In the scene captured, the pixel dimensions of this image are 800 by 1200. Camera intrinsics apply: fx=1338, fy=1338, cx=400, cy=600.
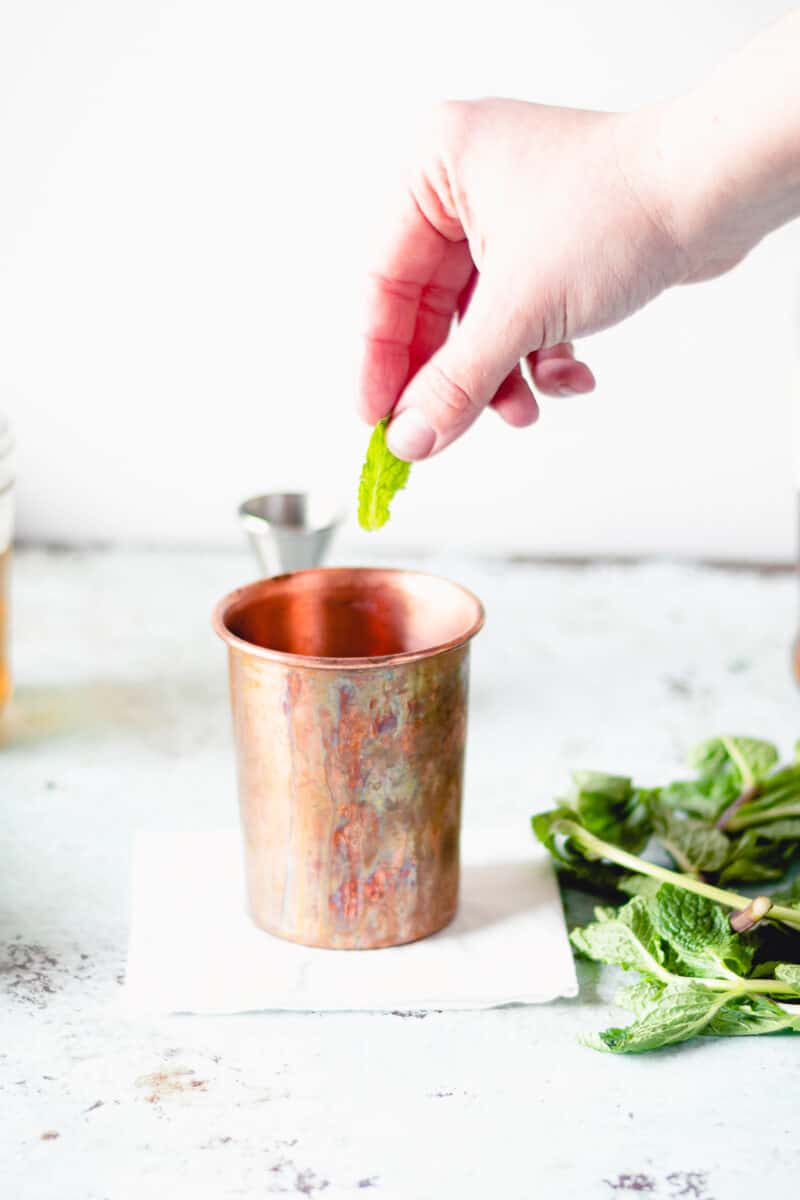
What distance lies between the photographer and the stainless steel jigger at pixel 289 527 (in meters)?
1.18

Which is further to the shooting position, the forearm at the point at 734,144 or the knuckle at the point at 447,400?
the knuckle at the point at 447,400

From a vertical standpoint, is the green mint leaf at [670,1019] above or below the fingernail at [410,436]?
below

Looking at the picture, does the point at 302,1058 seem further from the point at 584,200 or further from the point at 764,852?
the point at 584,200

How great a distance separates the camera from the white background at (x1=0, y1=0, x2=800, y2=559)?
1.43 metres

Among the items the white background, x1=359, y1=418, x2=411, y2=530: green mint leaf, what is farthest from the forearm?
the white background

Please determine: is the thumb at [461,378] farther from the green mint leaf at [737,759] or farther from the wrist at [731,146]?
the green mint leaf at [737,759]

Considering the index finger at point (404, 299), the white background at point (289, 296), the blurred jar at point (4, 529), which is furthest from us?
the white background at point (289, 296)

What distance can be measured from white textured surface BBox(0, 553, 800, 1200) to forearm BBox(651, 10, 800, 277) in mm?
468

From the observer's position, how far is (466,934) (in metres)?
0.87

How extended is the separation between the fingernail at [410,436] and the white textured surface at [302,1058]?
1.06 ft

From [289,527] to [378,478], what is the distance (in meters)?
0.40

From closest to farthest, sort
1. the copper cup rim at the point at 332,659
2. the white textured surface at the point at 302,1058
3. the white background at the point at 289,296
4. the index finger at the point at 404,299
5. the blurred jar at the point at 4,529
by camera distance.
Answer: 1. the white textured surface at the point at 302,1058
2. the copper cup rim at the point at 332,659
3. the index finger at the point at 404,299
4. the blurred jar at the point at 4,529
5. the white background at the point at 289,296

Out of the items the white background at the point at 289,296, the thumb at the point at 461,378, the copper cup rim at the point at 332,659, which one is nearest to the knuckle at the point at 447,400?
the thumb at the point at 461,378

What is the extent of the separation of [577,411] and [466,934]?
84cm
